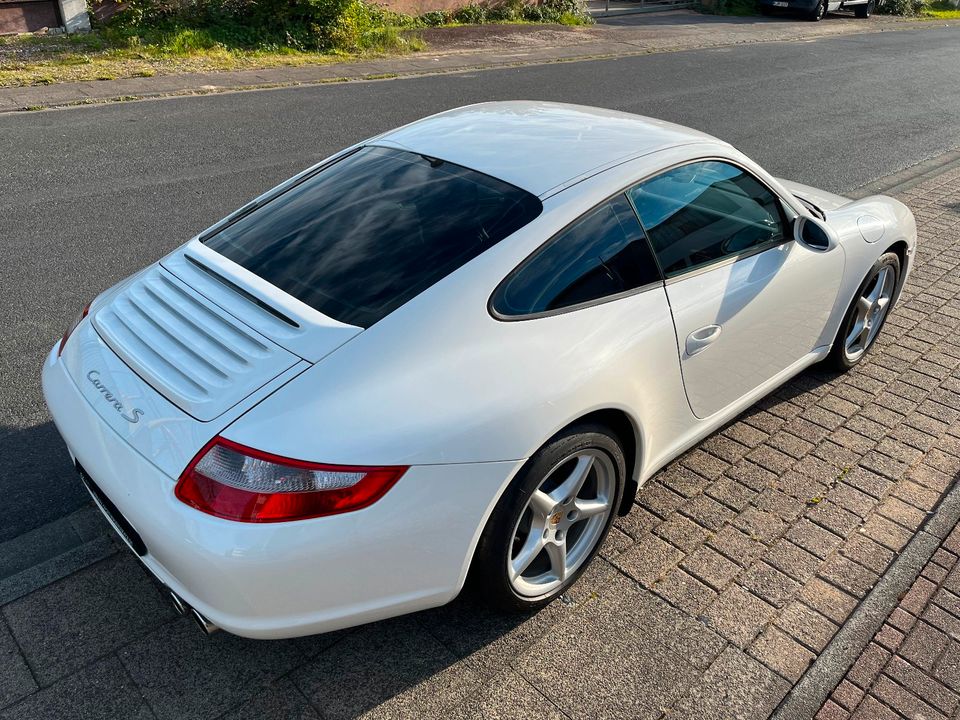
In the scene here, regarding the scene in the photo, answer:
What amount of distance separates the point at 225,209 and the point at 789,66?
13.4m

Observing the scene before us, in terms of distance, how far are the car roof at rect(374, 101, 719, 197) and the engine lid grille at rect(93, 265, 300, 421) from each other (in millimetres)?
1125

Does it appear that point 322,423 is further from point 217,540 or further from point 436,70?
point 436,70

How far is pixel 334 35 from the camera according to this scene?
1474cm

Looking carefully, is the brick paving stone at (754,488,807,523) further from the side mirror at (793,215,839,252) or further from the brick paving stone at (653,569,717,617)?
the side mirror at (793,215,839,252)

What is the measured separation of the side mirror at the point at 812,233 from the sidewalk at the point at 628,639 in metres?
1.09

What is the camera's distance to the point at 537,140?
3.34m

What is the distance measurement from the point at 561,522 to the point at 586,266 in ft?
3.01

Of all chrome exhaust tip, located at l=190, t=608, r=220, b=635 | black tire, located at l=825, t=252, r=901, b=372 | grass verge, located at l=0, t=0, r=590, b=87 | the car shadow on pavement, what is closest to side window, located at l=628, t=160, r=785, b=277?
black tire, located at l=825, t=252, r=901, b=372

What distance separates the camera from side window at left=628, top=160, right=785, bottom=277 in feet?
10.5

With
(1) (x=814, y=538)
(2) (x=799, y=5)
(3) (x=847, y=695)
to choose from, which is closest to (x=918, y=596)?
(1) (x=814, y=538)

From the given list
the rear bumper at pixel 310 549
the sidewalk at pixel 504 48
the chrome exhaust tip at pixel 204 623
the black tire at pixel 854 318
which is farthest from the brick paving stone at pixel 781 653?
the sidewalk at pixel 504 48

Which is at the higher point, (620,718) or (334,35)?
(334,35)

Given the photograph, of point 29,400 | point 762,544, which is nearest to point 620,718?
point 762,544

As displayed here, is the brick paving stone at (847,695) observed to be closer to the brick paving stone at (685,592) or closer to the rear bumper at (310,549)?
the brick paving stone at (685,592)
